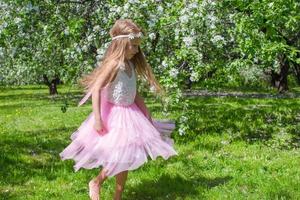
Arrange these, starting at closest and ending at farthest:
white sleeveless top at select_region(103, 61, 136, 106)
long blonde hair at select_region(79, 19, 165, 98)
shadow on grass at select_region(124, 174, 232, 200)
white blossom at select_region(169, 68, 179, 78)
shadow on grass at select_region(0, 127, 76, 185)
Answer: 1. long blonde hair at select_region(79, 19, 165, 98)
2. white sleeveless top at select_region(103, 61, 136, 106)
3. shadow on grass at select_region(124, 174, 232, 200)
4. shadow on grass at select_region(0, 127, 76, 185)
5. white blossom at select_region(169, 68, 179, 78)

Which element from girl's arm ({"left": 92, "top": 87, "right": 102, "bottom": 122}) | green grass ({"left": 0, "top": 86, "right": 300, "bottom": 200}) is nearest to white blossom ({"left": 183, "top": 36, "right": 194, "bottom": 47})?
green grass ({"left": 0, "top": 86, "right": 300, "bottom": 200})

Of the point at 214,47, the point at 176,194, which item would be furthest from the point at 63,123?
the point at 176,194

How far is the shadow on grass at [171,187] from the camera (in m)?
7.71

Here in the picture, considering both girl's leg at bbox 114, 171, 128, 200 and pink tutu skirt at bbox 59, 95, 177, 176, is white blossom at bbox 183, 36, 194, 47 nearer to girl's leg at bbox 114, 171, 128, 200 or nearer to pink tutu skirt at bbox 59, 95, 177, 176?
pink tutu skirt at bbox 59, 95, 177, 176

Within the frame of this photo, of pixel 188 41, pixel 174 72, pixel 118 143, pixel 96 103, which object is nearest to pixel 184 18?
pixel 188 41

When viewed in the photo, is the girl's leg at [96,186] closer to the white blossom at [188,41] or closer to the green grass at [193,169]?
the green grass at [193,169]

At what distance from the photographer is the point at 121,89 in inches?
275

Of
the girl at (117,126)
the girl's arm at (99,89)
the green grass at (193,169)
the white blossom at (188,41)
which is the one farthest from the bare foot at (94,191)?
the white blossom at (188,41)

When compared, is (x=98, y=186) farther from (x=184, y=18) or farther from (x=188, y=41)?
(x=184, y=18)

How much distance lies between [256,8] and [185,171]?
357cm

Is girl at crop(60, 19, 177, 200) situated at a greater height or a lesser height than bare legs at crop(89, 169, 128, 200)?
greater

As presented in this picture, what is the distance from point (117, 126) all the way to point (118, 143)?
0.89 ft

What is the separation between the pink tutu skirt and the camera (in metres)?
6.58

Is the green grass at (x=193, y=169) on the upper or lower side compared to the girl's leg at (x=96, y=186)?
lower
